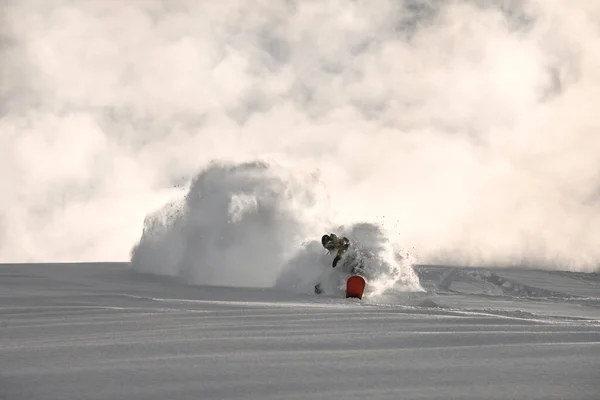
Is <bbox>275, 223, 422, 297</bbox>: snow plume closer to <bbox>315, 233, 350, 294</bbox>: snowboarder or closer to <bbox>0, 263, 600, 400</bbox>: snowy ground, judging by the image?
<bbox>315, 233, 350, 294</bbox>: snowboarder

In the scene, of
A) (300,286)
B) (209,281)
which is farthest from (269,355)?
(209,281)

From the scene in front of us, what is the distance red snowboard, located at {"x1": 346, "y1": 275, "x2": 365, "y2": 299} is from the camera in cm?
874

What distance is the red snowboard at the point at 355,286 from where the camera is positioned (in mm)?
8742

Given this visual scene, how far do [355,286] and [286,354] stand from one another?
18.7 ft

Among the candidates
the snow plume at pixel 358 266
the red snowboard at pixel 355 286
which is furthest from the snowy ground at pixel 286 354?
the snow plume at pixel 358 266

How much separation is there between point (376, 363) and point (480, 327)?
1459 millimetres

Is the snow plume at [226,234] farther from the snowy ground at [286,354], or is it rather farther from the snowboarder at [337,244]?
the snowy ground at [286,354]

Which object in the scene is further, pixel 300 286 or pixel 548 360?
pixel 300 286

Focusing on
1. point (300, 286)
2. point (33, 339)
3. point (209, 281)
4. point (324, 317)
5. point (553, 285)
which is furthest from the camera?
point (553, 285)

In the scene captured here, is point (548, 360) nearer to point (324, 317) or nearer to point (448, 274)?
point (324, 317)

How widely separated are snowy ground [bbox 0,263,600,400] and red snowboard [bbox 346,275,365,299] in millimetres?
3140

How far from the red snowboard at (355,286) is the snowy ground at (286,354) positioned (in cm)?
314

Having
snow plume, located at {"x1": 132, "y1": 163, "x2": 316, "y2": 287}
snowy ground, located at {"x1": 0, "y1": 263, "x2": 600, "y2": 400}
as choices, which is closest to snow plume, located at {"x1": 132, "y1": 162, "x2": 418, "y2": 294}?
snow plume, located at {"x1": 132, "y1": 163, "x2": 316, "y2": 287}

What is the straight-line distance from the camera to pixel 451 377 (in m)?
2.58
